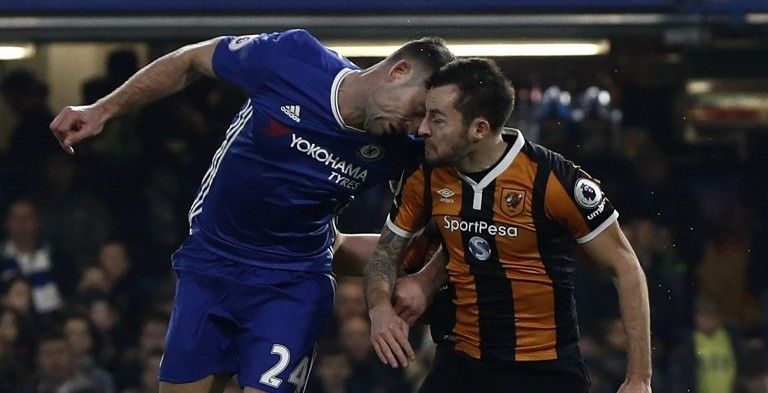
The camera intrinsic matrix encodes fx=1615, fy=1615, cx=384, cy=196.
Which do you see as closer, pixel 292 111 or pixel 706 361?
pixel 292 111

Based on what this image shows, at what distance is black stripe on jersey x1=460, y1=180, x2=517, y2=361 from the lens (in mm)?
4766

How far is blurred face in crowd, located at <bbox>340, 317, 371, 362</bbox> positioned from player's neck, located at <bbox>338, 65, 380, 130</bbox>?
147 inches

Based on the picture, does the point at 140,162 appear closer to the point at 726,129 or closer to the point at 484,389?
the point at 726,129

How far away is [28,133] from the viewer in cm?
903

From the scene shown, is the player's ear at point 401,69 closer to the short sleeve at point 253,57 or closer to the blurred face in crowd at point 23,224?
the short sleeve at point 253,57


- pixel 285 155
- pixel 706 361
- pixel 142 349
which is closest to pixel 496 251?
pixel 285 155

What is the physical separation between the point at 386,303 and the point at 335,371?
3.77 metres

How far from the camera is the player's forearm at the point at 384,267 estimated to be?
16.1 ft

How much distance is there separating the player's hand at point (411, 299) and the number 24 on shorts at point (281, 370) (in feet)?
1.30

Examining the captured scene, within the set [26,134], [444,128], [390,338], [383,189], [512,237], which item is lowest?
[26,134]

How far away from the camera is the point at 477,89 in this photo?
4652 mm

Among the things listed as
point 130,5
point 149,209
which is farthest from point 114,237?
point 130,5

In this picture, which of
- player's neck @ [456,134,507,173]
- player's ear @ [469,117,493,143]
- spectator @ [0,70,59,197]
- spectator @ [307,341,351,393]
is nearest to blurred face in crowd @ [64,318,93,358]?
spectator @ [0,70,59,197]

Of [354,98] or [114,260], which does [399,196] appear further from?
[114,260]
